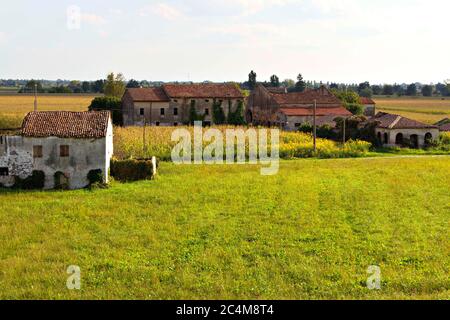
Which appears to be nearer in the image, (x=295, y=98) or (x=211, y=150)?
(x=211, y=150)

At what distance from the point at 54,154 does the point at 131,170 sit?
4.27 metres

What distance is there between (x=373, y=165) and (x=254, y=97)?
115 ft

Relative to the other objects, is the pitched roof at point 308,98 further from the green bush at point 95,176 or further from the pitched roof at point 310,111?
the green bush at point 95,176

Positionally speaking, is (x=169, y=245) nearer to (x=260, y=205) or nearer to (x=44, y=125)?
(x=260, y=205)

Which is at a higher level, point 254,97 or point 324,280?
point 254,97

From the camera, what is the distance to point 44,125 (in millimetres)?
29750

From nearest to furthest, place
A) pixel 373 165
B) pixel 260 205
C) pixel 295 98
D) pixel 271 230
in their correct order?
pixel 271 230, pixel 260 205, pixel 373 165, pixel 295 98

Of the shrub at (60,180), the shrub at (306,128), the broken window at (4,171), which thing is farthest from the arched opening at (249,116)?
the broken window at (4,171)

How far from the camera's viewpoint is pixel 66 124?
3009cm

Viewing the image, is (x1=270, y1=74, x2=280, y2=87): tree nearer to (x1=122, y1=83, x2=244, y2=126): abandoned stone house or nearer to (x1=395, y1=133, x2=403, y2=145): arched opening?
(x1=122, y1=83, x2=244, y2=126): abandoned stone house

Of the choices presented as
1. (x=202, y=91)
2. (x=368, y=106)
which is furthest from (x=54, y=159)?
(x=368, y=106)

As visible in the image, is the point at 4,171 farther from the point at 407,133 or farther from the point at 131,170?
the point at 407,133

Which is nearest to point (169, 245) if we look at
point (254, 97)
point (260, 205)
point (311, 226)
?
point (311, 226)
